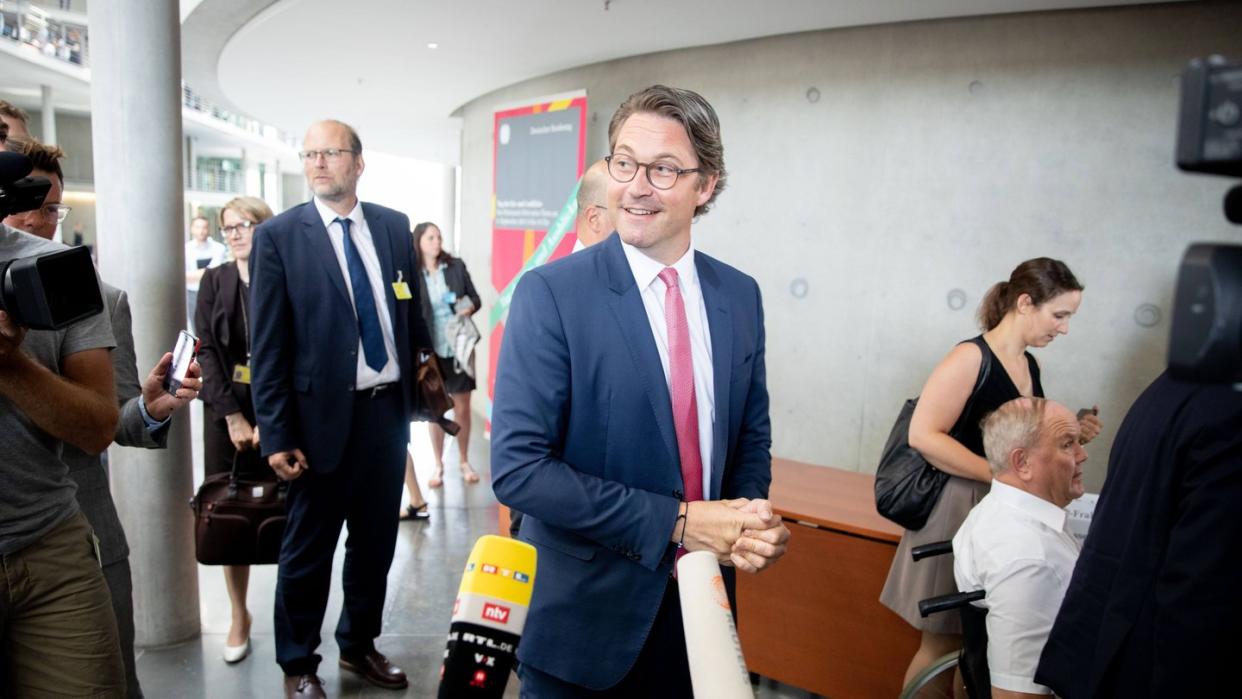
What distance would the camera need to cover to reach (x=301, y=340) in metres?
2.70

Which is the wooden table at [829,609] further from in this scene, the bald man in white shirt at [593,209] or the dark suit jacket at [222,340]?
the dark suit jacket at [222,340]

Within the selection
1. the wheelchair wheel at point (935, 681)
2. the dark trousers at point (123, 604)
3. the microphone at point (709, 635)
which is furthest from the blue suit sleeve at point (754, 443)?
the dark trousers at point (123, 604)

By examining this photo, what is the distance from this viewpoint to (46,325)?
128cm

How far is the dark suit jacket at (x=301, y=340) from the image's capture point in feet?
8.68

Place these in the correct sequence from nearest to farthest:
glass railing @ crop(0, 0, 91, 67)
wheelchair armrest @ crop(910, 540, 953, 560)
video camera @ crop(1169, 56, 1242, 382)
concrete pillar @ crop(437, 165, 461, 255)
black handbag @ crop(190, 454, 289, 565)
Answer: video camera @ crop(1169, 56, 1242, 382) < wheelchair armrest @ crop(910, 540, 953, 560) < black handbag @ crop(190, 454, 289, 565) < glass railing @ crop(0, 0, 91, 67) < concrete pillar @ crop(437, 165, 461, 255)

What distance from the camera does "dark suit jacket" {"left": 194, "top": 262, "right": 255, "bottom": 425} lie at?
10.2 ft

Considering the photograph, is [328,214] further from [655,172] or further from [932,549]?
[932,549]

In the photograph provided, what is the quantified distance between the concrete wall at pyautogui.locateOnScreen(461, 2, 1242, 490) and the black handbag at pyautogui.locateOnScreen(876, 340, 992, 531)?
2087 mm

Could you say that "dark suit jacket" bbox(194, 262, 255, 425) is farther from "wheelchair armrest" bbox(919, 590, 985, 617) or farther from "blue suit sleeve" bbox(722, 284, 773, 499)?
"wheelchair armrest" bbox(919, 590, 985, 617)

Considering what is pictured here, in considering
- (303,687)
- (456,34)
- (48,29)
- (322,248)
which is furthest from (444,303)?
(48,29)

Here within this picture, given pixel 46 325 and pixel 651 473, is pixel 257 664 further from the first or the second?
pixel 651 473

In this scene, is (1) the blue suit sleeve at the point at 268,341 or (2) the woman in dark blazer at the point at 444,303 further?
(2) the woman in dark blazer at the point at 444,303

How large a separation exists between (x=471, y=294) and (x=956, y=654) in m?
4.18

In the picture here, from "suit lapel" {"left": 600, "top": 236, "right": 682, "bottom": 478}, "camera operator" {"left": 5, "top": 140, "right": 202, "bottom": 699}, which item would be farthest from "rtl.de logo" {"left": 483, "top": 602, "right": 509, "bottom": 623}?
"camera operator" {"left": 5, "top": 140, "right": 202, "bottom": 699}
